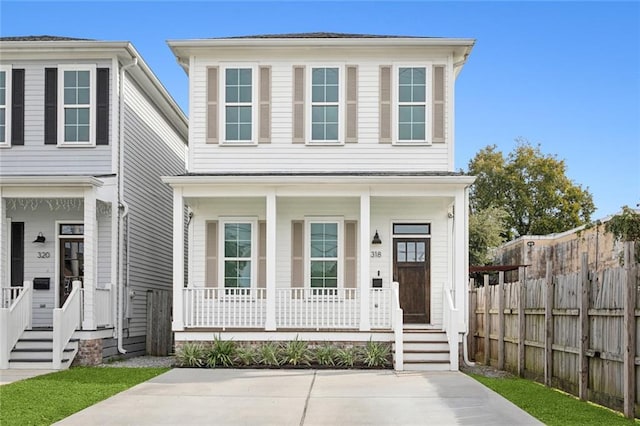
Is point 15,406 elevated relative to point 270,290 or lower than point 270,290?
lower

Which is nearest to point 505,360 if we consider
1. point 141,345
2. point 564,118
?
point 141,345

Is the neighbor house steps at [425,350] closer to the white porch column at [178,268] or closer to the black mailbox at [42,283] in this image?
the white porch column at [178,268]

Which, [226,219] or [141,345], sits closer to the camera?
[226,219]

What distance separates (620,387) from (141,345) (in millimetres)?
12341

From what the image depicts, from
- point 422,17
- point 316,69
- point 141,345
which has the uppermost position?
point 422,17

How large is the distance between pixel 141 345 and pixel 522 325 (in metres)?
9.54

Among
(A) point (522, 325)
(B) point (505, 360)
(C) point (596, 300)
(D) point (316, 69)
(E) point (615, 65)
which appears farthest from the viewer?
(E) point (615, 65)

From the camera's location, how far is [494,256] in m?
35.5

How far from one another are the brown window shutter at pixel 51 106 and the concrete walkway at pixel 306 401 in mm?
6573

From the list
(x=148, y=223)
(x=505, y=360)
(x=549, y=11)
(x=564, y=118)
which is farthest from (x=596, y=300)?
(x=564, y=118)

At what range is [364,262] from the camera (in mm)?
15727

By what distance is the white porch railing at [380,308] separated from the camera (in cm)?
1597

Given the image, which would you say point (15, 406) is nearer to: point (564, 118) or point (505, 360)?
point (505, 360)

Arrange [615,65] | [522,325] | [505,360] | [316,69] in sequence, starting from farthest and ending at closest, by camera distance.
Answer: [615,65] → [316,69] → [505,360] → [522,325]
